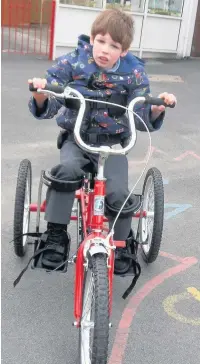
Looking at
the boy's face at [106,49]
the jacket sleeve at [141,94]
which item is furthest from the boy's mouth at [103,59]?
the jacket sleeve at [141,94]

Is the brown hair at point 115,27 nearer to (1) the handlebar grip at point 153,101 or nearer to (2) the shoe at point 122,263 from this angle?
(1) the handlebar grip at point 153,101

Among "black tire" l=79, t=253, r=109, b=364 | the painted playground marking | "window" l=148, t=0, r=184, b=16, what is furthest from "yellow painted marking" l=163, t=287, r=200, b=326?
"window" l=148, t=0, r=184, b=16

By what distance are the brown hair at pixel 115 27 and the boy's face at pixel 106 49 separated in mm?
22

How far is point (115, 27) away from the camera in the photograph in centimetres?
278

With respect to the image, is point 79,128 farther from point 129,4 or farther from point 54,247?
point 129,4

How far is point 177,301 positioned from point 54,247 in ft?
2.92

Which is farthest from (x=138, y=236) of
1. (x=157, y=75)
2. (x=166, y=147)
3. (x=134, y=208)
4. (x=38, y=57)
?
(x=38, y=57)

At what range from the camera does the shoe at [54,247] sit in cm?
307

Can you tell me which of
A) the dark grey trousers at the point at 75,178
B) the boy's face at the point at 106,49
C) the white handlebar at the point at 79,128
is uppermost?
the boy's face at the point at 106,49

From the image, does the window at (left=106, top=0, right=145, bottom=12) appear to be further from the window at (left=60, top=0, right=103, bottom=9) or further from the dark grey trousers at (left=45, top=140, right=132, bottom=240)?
the dark grey trousers at (left=45, top=140, right=132, bottom=240)

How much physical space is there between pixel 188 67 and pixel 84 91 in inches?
354

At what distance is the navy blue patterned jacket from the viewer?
308 centimetres

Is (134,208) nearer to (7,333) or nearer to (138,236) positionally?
(138,236)

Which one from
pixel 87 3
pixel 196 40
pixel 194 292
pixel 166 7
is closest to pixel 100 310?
pixel 194 292
